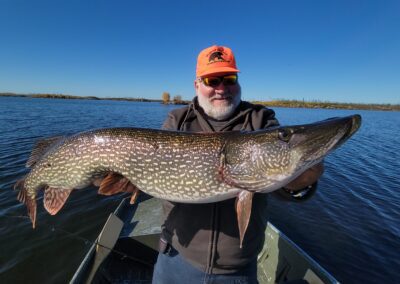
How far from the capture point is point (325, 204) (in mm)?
7684

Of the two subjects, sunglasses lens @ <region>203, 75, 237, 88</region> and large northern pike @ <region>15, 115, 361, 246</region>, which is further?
sunglasses lens @ <region>203, 75, 237, 88</region>

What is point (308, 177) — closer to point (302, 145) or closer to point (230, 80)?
point (302, 145)

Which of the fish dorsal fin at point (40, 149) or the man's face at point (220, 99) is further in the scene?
the fish dorsal fin at point (40, 149)

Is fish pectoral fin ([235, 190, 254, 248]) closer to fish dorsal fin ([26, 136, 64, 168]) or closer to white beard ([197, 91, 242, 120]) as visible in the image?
white beard ([197, 91, 242, 120])

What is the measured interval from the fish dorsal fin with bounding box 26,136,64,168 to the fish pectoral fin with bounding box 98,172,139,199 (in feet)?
2.57

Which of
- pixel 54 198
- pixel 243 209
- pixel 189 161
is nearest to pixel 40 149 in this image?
pixel 54 198

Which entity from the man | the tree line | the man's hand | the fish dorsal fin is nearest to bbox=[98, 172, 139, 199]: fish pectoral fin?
the man

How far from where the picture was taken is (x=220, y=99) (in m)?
2.21

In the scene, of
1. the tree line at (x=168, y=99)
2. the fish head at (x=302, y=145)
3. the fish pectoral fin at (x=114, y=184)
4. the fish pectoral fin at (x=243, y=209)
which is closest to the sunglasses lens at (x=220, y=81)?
the fish head at (x=302, y=145)

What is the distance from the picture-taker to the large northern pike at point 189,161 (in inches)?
68.2

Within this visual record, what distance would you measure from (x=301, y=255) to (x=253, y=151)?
1.98m

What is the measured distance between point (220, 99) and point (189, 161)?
24.7 inches

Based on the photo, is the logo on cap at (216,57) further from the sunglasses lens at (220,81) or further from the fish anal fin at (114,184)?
the fish anal fin at (114,184)

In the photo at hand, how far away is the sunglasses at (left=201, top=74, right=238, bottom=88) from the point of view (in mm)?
2207
